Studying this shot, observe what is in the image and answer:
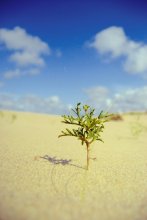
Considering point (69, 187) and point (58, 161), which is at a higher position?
point (58, 161)

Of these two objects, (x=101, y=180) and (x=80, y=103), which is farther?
(x=80, y=103)

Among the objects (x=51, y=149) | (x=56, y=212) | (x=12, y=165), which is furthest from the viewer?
(x=51, y=149)

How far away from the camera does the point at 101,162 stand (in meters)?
5.47

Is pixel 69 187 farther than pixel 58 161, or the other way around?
pixel 58 161

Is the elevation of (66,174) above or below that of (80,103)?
below

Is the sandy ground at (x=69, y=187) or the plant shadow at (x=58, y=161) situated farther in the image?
the plant shadow at (x=58, y=161)

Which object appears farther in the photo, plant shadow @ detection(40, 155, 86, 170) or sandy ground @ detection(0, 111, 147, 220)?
plant shadow @ detection(40, 155, 86, 170)

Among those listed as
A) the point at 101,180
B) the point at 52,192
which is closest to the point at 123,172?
the point at 101,180

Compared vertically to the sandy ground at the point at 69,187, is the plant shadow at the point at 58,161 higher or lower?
higher

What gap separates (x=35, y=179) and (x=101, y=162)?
1.85 m

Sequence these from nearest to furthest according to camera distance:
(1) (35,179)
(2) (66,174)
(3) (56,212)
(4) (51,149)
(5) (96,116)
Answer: (3) (56,212) → (1) (35,179) → (2) (66,174) → (5) (96,116) → (4) (51,149)

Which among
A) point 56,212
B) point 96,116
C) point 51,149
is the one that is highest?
point 96,116

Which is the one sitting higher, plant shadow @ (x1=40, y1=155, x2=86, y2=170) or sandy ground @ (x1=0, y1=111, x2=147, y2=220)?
plant shadow @ (x1=40, y1=155, x2=86, y2=170)

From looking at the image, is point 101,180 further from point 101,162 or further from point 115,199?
point 101,162
